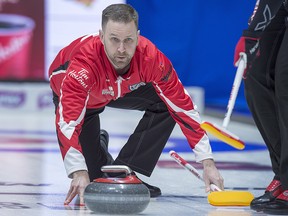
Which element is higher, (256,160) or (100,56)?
(100,56)

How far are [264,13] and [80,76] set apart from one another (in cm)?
82

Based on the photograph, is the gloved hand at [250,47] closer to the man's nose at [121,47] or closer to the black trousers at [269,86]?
the black trousers at [269,86]

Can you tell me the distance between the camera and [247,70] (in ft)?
12.3

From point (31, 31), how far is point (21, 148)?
14.6ft

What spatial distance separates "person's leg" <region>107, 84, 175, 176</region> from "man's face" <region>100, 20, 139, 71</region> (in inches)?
26.8

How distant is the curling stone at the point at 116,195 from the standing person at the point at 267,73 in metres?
0.57

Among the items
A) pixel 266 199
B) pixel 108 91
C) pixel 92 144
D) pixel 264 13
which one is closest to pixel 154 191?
pixel 92 144

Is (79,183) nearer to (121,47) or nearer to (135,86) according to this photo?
(121,47)

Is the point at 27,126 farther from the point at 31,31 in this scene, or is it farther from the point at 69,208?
the point at 69,208

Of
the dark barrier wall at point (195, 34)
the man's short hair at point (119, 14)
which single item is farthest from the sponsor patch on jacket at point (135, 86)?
the dark barrier wall at point (195, 34)

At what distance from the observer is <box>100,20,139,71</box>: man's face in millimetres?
3535

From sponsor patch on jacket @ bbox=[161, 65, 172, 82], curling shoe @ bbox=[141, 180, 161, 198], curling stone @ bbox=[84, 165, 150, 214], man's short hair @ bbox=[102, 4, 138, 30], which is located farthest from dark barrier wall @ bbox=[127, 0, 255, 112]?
curling stone @ bbox=[84, 165, 150, 214]

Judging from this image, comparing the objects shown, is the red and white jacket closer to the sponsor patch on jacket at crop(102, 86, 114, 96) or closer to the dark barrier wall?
the sponsor patch on jacket at crop(102, 86, 114, 96)

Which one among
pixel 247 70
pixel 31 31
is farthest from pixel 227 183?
pixel 31 31
